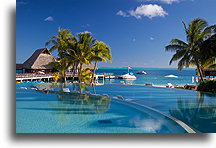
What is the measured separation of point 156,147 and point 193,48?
698 centimetres

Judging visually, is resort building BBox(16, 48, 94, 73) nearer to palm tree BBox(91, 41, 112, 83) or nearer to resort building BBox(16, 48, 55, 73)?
resort building BBox(16, 48, 55, 73)

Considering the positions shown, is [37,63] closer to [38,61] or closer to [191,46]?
[38,61]

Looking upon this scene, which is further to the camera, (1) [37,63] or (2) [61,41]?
(1) [37,63]

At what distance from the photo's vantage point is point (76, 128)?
10.7 feet

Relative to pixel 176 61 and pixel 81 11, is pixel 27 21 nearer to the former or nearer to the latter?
pixel 81 11

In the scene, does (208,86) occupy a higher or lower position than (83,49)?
lower

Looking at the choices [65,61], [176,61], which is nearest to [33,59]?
[65,61]

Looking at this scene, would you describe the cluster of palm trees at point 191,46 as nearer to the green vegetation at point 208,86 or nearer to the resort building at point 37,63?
the green vegetation at point 208,86

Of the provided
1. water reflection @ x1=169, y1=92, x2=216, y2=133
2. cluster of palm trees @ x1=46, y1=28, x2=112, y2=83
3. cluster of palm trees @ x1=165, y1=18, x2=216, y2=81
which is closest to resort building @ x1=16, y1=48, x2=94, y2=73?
cluster of palm trees @ x1=46, y1=28, x2=112, y2=83

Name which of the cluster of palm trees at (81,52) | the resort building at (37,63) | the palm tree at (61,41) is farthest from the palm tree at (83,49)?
the resort building at (37,63)

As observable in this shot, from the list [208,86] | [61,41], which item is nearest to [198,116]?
[208,86]

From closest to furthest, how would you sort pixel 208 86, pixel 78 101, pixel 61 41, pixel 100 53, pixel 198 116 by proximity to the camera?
1. pixel 198 116
2. pixel 78 101
3. pixel 208 86
4. pixel 100 53
5. pixel 61 41

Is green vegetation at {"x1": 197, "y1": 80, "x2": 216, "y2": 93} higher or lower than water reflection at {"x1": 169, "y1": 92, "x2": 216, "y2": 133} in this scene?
higher

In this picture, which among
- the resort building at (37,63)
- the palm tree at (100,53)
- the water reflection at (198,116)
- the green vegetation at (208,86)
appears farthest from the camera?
the resort building at (37,63)
